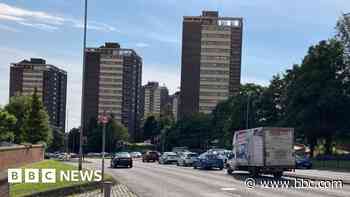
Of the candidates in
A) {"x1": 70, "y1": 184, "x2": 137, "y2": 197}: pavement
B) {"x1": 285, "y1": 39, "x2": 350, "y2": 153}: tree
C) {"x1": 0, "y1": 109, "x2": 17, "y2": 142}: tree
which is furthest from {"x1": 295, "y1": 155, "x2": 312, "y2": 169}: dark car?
{"x1": 0, "y1": 109, "x2": 17, "y2": 142}: tree

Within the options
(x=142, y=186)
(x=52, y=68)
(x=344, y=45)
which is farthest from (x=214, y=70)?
(x=142, y=186)

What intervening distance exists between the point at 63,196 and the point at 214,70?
449 feet

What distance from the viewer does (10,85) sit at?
182125 millimetres

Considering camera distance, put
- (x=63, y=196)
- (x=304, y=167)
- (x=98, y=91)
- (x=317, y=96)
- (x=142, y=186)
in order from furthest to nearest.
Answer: (x=98, y=91) → (x=317, y=96) → (x=304, y=167) → (x=142, y=186) → (x=63, y=196)

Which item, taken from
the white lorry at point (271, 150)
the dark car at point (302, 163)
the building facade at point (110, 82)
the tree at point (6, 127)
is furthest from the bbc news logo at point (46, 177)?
the building facade at point (110, 82)

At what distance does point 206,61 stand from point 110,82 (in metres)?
33.8

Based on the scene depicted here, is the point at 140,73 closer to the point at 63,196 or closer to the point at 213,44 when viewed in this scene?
the point at 213,44

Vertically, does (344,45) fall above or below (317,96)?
above

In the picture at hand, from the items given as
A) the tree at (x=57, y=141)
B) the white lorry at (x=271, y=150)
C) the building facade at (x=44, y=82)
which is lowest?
the tree at (x=57, y=141)

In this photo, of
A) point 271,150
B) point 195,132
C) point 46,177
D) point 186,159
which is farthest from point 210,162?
point 195,132

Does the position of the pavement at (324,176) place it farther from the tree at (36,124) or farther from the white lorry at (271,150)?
the tree at (36,124)

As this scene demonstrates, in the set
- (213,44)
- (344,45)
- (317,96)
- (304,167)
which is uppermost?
(213,44)

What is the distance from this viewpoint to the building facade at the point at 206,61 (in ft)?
510

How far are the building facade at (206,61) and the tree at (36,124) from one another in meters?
69.2
